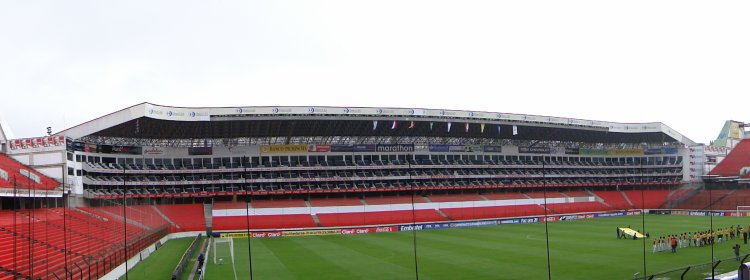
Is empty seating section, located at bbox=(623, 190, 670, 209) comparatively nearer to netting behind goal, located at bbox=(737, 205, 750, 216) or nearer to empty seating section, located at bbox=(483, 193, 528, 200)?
netting behind goal, located at bbox=(737, 205, 750, 216)

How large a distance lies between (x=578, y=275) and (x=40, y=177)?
46.7 meters

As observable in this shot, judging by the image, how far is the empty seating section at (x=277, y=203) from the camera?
69.2 meters

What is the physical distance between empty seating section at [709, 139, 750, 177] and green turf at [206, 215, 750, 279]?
39.9 m

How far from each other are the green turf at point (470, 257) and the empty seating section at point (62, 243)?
6045mm

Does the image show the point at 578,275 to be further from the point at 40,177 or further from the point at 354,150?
the point at 354,150

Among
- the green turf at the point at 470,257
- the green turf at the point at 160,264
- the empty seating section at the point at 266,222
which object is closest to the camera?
the green turf at the point at 470,257

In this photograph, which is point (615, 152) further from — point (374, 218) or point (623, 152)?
point (374, 218)

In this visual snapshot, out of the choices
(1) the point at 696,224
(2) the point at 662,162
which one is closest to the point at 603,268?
(1) the point at 696,224

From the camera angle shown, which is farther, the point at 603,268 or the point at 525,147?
the point at 525,147

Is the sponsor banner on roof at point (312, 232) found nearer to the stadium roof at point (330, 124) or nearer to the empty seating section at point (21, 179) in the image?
the stadium roof at point (330, 124)

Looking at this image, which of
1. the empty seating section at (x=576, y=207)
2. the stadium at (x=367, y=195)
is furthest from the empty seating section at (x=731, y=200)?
the empty seating section at (x=576, y=207)

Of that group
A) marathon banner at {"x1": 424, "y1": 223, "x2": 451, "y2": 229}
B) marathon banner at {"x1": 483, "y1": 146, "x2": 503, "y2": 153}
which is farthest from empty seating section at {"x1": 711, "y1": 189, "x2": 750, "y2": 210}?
marathon banner at {"x1": 424, "y1": 223, "x2": 451, "y2": 229}

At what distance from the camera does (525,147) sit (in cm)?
9125

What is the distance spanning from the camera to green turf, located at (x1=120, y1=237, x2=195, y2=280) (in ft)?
106
